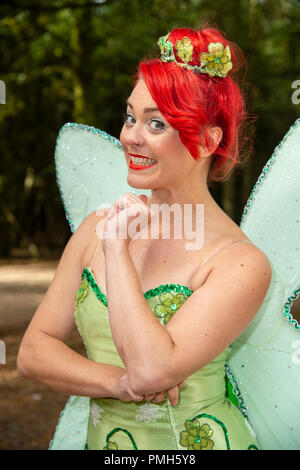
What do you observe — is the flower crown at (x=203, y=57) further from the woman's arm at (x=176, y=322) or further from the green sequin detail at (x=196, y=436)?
the green sequin detail at (x=196, y=436)

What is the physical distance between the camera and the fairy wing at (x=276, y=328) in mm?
1899

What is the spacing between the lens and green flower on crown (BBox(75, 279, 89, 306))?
5.85 feet

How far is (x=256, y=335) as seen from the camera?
194 centimetres

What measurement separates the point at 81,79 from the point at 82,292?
1255 cm

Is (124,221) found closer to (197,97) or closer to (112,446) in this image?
(197,97)

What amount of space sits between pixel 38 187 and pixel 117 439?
675 inches

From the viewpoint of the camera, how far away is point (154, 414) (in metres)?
1.75

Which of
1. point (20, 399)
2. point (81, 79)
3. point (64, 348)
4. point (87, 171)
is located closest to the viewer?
point (64, 348)

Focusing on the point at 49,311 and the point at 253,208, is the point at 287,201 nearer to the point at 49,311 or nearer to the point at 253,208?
the point at 253,208

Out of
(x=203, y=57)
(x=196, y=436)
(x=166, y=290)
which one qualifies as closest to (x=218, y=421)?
(x=196, y=436)

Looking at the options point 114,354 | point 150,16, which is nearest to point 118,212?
point 114,354

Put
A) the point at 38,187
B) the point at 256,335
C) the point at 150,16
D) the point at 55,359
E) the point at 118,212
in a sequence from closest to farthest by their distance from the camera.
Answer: the point at 118,212 → the point at 55,359 → the point at 256,335 → the point at 150,16 → the point at 38,187

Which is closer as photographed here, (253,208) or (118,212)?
(118,212)

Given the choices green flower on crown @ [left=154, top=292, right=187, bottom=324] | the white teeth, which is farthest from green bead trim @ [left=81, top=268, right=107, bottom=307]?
the white teeth
